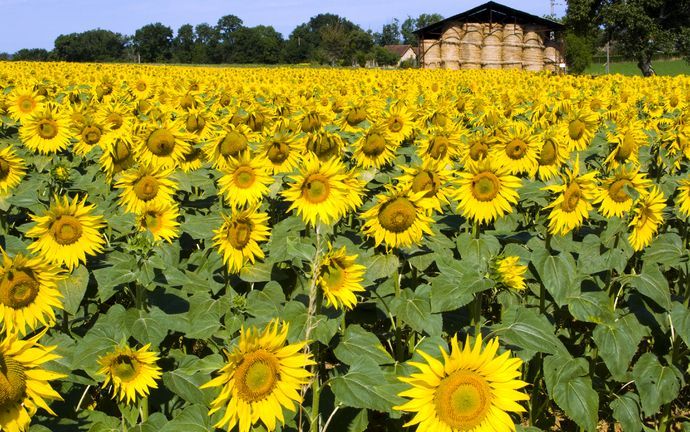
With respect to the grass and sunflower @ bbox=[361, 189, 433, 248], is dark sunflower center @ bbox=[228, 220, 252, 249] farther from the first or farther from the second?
the grass

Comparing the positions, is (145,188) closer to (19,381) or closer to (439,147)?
(19,381)

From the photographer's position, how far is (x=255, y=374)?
6.95ft

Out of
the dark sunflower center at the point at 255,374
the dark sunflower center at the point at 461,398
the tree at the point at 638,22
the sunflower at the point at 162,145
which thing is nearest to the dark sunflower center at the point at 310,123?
the sunflower at the point at 162,145

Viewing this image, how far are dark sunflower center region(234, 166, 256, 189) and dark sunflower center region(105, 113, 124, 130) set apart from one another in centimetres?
242

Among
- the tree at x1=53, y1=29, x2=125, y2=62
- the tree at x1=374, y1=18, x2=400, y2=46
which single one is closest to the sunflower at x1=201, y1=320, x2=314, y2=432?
the tree at x1=53, y1=29, x2=125, y2=62

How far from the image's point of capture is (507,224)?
4055 mm

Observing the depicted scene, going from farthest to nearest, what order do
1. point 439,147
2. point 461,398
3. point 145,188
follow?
point 439,147 < point 145,188 < point 461,398

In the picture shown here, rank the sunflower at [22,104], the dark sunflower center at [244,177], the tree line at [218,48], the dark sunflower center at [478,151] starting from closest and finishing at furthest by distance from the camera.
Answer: the dark sunflower center at [244,177] → the dark sunflower center at [478,151] → the sunflower at [22,104] → the tree line at [218,48]

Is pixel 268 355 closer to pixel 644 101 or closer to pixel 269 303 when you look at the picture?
pixel 269 303

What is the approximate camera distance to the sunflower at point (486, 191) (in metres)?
3.63

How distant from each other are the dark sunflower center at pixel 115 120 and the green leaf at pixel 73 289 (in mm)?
3138

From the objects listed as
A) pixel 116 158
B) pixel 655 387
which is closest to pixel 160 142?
pixel 116 158

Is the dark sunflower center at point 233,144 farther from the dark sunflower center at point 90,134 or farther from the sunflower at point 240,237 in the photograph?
the dark sunflower center at point 90,134

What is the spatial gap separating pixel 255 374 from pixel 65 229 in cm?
157
